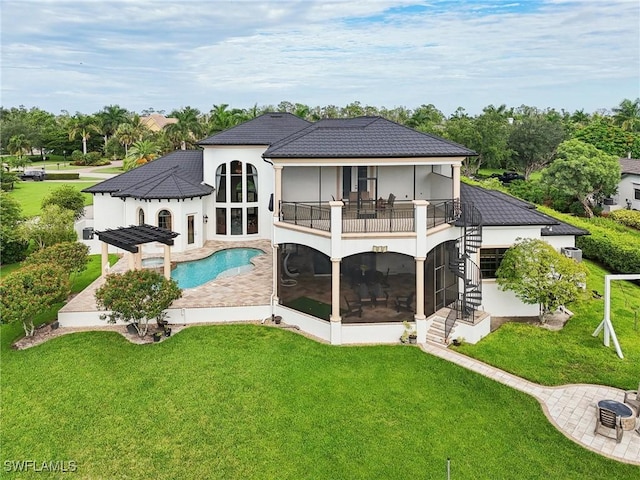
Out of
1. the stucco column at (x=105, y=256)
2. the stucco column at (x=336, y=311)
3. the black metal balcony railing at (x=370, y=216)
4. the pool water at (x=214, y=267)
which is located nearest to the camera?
the stucco column at (x=336, y=311)

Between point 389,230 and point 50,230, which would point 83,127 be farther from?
point 389,230

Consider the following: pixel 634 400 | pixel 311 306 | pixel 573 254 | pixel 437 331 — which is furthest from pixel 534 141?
pixel 634 400

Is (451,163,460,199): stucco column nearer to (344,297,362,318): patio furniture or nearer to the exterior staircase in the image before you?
the exterior staircase

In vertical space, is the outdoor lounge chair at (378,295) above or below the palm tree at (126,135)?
below

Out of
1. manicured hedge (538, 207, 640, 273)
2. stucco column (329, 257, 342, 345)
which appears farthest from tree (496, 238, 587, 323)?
manicured hedge (538, 207, 640, 273)

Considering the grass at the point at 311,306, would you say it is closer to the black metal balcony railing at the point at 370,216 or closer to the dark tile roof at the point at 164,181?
the black metal balcony railing at the point at 370,216

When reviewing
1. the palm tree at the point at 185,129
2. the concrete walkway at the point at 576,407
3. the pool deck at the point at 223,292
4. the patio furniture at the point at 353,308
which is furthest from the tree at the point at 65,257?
the palm tree at the point at 185,129
